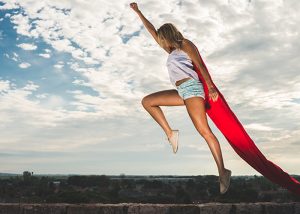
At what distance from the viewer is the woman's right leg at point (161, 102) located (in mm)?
3857

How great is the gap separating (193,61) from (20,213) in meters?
3.02

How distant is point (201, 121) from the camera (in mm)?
3609

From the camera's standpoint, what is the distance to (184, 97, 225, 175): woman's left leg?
3.60 metres

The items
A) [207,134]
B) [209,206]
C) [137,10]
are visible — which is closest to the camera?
[207,134]

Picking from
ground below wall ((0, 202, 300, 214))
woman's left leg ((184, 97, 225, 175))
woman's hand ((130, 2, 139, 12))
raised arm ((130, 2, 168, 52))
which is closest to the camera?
woman's left leg ((184, 97, 225, 175))

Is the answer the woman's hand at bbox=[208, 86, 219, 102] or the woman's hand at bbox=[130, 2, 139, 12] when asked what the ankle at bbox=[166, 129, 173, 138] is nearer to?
the woman's hand at bbox=[208, 86, 219, 102]

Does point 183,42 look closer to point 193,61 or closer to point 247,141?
point 193,61

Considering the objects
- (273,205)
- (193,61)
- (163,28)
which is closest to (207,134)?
(193,61)

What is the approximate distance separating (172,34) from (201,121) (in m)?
0.90

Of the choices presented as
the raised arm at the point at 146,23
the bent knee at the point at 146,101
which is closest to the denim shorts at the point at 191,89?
the bent knee at the point at 146,101

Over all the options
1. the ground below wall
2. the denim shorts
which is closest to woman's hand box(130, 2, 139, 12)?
the denim shorts

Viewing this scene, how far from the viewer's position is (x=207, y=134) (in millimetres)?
3641

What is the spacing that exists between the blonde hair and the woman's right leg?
502mm

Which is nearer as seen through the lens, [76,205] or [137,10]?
[137,10]
